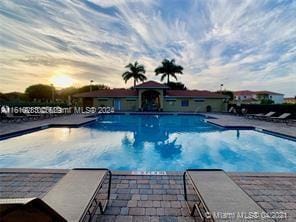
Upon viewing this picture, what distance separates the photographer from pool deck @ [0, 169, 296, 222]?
9.57 feet

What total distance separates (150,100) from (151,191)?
26660 millimetres

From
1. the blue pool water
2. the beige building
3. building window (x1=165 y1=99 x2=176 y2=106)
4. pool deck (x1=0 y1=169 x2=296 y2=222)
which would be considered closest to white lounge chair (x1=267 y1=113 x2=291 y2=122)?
the blue pool water

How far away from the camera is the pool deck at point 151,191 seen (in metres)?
2.92

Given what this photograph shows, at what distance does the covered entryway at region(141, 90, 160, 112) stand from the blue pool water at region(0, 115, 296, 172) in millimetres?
17089

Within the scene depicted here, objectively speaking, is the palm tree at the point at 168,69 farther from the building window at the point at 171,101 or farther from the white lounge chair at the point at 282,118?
the white lounge chair at the point at 282,118

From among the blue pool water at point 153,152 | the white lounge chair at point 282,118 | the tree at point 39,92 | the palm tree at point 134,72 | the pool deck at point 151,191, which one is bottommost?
the blue pool water at point 153,152

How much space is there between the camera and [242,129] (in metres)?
12.8

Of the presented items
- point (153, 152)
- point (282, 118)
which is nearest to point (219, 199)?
point (153, 152)

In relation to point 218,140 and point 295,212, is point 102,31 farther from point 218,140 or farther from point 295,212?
point 295,212

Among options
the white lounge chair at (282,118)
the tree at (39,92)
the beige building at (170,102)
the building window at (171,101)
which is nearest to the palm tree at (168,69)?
the beige building at (170,102)

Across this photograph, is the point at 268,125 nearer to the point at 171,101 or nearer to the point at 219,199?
the point at 219,199

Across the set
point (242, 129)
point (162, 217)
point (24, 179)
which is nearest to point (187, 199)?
point (162, 217)

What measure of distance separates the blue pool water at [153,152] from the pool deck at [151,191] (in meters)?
2.00

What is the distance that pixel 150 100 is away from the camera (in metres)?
30.1
